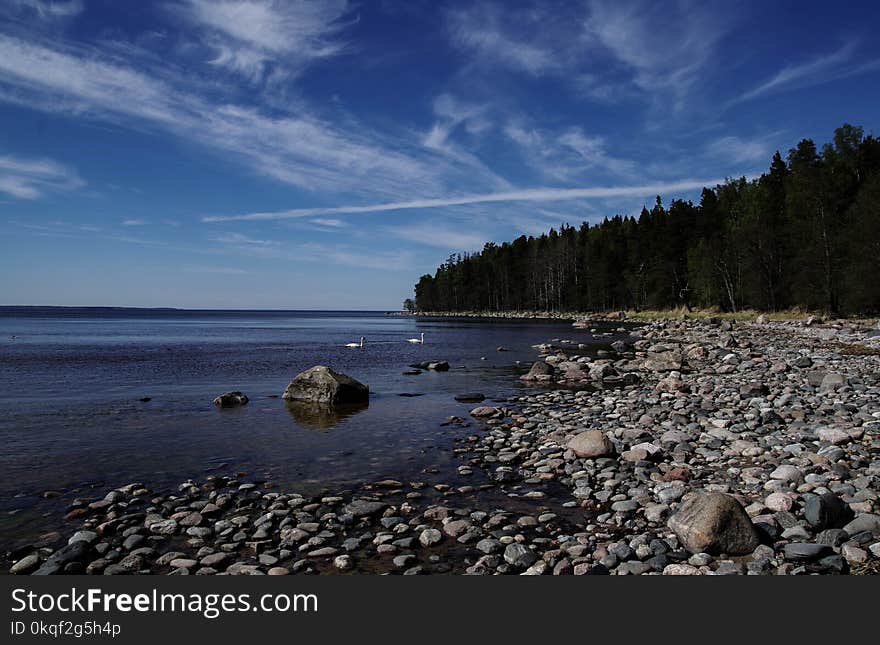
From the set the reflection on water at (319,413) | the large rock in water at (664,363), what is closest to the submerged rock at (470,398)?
the reflection on water at (319,413)

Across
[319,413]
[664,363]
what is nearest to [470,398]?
[319,413]

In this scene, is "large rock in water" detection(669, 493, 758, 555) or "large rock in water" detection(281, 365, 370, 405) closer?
"large rock in water" detection(669, 493, 758, 555)

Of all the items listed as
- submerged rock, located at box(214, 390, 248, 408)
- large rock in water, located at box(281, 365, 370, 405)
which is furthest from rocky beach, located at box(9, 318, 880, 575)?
submerged rock, located at box(214, 390, 248, 408)

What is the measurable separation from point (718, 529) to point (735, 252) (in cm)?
6589

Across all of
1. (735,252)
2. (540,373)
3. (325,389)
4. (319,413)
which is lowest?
(319,413)

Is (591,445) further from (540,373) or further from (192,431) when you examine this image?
(540,373)

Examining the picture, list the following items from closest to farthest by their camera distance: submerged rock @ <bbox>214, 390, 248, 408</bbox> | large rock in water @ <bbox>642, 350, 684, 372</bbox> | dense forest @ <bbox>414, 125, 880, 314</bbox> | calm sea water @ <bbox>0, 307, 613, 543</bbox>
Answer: calm sea water @ <bbox>0, 307, 613, 543</bbox>, submerged rock @ <bbox>214, 390, 248, 408</bbox>, large rock in water @ <bbox>642, 350, 684, 372</bbox>, dense forest @ <bbox>414, 125, 880, 314</bbox>

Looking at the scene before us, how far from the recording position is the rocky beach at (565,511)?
225 inches

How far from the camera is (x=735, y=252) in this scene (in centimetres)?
6247

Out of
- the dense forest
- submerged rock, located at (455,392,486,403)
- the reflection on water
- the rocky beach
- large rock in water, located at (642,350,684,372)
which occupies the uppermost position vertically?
the dense forest

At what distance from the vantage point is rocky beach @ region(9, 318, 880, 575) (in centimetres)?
570

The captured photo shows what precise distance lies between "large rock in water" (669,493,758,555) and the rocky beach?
0.02 meters

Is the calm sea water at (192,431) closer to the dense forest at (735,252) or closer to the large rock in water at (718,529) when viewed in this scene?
the large rock in water at (718,529)

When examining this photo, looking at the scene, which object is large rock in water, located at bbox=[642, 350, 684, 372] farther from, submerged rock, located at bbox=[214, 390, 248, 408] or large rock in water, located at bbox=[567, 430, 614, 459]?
submerged rock, located at bbox=[214, 390, 248, 408]
